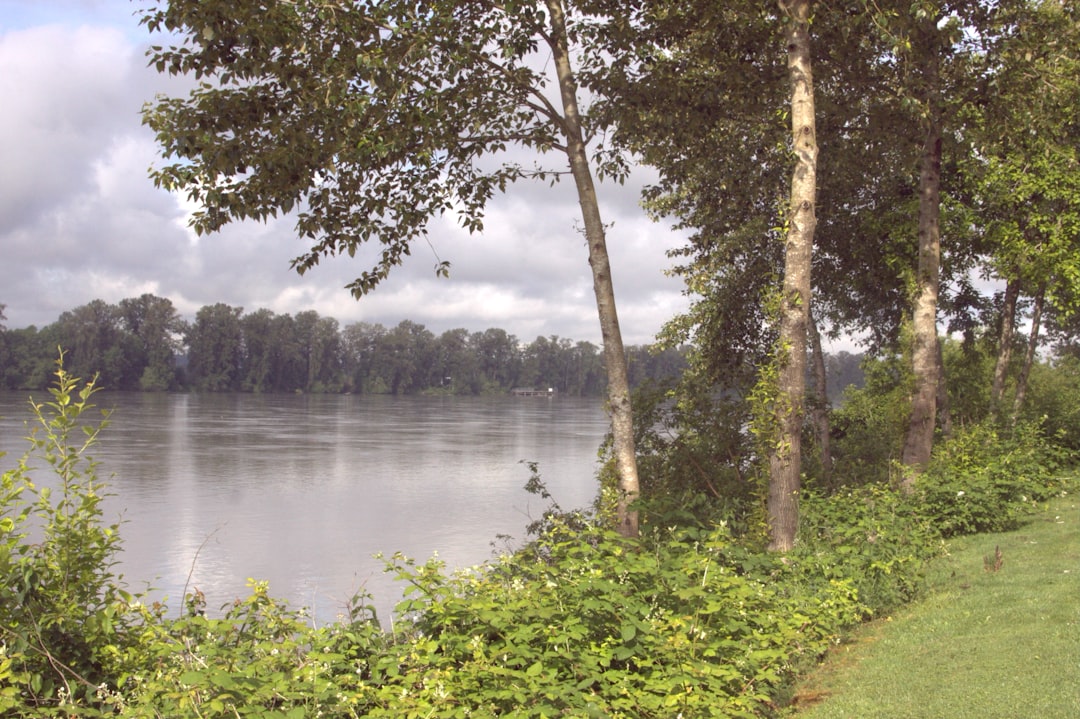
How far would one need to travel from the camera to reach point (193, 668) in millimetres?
5355

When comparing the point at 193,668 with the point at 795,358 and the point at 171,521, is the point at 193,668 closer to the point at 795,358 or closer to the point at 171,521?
the point at 795,358

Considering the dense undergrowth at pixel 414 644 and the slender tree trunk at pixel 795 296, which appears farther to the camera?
the slender tree trunk at pixel 795 296

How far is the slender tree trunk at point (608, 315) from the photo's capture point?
11117 millimetres

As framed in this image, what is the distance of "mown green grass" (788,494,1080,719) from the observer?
A: 555 cm

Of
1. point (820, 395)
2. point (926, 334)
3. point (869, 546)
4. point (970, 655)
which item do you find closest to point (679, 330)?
point (820, 395)

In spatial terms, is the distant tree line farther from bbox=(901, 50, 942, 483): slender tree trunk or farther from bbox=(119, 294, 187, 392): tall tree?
bbox=(901, 50, 942, 483): slender tree trunk

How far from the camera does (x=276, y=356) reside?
127m

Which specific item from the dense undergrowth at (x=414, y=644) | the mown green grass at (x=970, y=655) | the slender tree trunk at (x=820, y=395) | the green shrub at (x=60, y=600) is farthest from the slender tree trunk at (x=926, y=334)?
the green shrub at (x=60, y=600)

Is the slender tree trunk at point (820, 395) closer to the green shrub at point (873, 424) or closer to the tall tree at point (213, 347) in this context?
the green shrub at point (873, 424)

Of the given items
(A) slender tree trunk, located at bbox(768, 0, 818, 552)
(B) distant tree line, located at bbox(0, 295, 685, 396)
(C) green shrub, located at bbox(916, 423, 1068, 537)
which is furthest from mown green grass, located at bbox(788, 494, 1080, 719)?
(B) distant tree line, located at bbox(0, 295, 685, 396)

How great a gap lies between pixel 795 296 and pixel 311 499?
20.5m

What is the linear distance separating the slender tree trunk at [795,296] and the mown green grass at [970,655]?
1763mm

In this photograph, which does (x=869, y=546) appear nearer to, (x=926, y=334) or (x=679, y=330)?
(x=926, y=334)

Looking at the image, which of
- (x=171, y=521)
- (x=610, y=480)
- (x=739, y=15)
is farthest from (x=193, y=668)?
(x=171, y=521)
